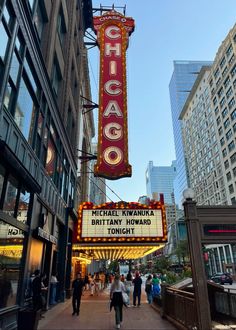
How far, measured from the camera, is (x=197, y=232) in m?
8.51

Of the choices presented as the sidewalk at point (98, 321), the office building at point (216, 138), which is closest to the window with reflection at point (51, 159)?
the sidewalk at point (98, 321)

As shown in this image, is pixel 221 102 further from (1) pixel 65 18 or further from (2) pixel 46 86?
(2) pixel 46 86

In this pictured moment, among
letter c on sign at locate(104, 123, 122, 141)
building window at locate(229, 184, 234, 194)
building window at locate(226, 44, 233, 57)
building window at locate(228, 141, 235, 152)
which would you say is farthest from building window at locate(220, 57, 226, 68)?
letter c on sign at locate(104, 123, 122, 141)

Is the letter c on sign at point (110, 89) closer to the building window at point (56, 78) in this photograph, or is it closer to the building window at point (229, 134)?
the building window at point (56, 78)

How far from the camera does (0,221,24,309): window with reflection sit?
326 inches

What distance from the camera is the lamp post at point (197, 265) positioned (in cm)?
766

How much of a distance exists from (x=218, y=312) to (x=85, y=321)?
18.6ft

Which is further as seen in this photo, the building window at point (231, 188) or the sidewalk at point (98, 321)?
the building window at point (231, 188)

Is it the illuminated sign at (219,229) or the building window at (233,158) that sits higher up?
the building window at (233,158)

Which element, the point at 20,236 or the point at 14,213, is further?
the point at 20,236

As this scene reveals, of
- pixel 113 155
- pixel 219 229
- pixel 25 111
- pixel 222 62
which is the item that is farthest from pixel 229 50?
pixel 219 229

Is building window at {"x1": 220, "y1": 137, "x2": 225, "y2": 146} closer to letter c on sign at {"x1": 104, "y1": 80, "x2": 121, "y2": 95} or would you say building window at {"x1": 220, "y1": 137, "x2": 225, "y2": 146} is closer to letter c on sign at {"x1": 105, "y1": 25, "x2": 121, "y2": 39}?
letter c on sign at {"x1": 105, "y1": 25, "x2": 121, "y2": 39}

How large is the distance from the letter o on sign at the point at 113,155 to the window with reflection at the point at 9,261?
399 inches

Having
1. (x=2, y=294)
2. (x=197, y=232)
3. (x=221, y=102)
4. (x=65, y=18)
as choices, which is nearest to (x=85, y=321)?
(x=2, y=294)
